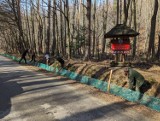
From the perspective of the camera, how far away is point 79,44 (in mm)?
36875

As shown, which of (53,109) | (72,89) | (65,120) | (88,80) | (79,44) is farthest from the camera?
(79,44)

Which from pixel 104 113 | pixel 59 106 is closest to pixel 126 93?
pixel 104 113

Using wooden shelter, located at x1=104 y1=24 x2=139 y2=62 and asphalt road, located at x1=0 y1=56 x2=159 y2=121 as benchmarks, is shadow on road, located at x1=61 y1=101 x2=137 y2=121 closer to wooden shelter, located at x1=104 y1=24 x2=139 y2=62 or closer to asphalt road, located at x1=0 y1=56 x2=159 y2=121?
asphalt road, located at x1=0 y1=56 x2=159 y2=121

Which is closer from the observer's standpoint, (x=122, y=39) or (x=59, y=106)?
(x=59, y=106)

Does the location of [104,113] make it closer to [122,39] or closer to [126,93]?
[126,93]

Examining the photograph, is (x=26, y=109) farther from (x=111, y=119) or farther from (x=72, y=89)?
(x=72, y=89)

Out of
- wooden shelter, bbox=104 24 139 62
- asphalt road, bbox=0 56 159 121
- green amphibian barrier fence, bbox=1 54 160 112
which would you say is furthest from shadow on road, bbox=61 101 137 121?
wooden shelter, bbox=104 24 139 62

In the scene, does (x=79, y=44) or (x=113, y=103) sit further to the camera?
(x=79, y=44)

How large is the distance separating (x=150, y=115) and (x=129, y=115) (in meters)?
0.72

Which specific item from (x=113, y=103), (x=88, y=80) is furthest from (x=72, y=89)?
(x=113, y=103)

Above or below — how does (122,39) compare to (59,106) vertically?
above

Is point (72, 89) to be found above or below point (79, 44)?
below

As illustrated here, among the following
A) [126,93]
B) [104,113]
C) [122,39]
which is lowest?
[104,113]

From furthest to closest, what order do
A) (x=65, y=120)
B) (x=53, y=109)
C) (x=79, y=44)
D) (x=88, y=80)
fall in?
(x=79, y=44), (x=88, y=80), (x=53, y=109), (x=65, y=120)
